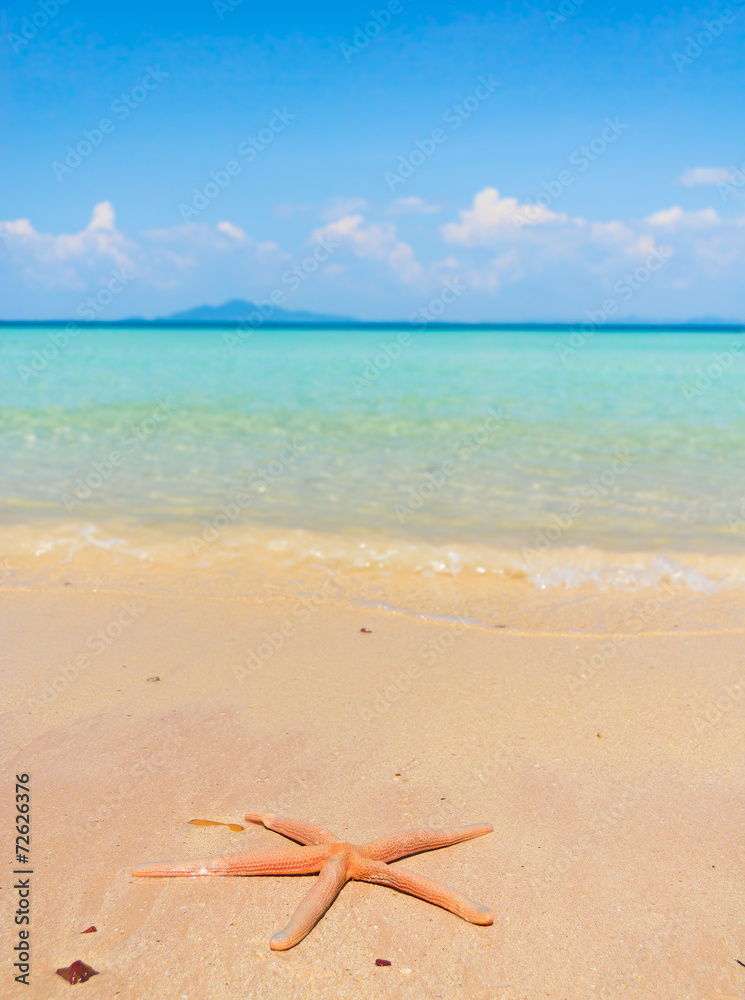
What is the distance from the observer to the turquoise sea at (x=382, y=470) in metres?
7.42

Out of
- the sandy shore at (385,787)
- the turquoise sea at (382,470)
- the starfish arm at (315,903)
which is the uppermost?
the turquoise sea at (382,470)

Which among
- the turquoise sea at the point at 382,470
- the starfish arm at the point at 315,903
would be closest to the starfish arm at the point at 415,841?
the starfish arm at the point at 315,903

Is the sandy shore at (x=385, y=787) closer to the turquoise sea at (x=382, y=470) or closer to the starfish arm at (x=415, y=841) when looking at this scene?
the starfish arm at (x=415, y=841)

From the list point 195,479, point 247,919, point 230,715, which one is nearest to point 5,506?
point 195,479

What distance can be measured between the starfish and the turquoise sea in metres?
4.19

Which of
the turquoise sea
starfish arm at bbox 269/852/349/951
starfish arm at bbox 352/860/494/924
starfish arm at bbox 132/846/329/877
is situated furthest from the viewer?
the turquoise sea

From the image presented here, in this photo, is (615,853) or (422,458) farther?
(422,458)

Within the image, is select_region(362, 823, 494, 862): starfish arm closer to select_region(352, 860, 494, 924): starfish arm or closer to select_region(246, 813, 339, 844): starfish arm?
select_region(352, 860, 494, 924): starfish arm

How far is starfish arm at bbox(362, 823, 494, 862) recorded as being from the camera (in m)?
2.74

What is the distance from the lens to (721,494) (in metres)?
9.12

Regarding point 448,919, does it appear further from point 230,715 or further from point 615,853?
point 230,715

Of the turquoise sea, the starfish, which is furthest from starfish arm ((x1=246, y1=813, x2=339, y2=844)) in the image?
the turquoise sea

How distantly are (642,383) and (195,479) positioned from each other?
61.9 feet

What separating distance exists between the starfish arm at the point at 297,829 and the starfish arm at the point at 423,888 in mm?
175
